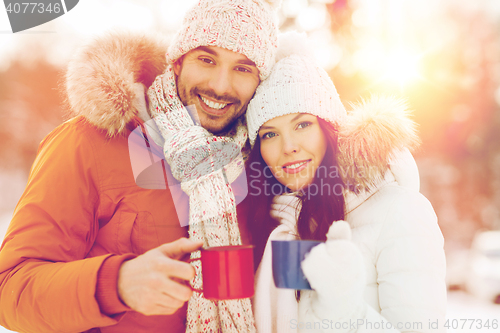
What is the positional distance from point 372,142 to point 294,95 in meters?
0.51

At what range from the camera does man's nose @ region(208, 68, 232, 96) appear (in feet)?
6.29

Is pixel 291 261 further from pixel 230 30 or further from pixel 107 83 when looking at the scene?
pixel 230 30

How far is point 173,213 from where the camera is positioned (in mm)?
1721

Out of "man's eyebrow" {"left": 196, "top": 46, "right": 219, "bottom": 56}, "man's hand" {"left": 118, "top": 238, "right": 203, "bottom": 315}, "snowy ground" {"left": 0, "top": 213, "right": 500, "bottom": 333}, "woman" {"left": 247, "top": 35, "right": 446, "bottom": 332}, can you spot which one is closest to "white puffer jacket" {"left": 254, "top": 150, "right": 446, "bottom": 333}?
"woman" {"left": 247, "top": 35, "right": 446, "bottom": 332}

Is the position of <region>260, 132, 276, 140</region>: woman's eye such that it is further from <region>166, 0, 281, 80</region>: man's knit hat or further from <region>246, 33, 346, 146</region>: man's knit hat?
<region>166, 0, 281, 80</region>: man's knit hat

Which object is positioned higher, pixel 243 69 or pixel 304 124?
pixel 243 69

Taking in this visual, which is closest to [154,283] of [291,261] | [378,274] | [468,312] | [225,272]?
[225,272]

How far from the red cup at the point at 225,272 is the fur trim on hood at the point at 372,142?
848 millimetres

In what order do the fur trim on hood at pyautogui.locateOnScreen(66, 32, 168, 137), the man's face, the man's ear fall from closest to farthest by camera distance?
the fur trim on hood at pyautogui.locateOnScreen(66, 32, 168, 137), the man's face, the man's ear

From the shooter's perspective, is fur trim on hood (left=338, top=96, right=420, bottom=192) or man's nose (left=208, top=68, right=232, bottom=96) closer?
fur trim on hood (left=338, top=96, right=420, bottom=192)

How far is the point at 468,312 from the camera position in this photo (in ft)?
17.2

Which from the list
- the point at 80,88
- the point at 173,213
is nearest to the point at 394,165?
the point at 173,213

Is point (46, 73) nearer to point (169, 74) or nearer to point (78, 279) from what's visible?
point (169, 74)

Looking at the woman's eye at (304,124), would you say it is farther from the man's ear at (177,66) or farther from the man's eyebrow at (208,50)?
the man's ear at (177,66)
